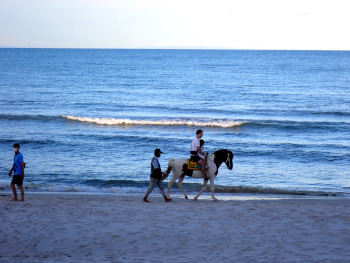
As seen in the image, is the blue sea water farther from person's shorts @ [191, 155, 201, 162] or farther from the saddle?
person's shorts @ [191, 155, 201, 162]

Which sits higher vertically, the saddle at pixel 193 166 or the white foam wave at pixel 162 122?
the white foam wave at pixel 162 122

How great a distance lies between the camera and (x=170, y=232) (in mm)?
11180

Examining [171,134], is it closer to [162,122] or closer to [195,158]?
[162,122]

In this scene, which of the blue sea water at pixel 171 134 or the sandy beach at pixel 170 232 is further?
the blue sea water at pixel 171 134

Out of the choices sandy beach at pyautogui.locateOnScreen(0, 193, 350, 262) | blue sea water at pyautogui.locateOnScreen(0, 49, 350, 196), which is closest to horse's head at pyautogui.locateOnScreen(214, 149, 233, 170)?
sandy beach at pyautogui.locateOnScreen(0, 193, 350, 262)

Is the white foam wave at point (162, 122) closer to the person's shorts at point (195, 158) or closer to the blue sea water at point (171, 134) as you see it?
the blue sea water at point (171, 134)

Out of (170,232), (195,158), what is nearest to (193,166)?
(195,158)

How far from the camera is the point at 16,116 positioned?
37.1m

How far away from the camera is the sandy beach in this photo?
969 centimetres

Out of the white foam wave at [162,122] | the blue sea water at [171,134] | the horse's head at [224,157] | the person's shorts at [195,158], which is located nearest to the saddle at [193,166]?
the person's shorts at [195,158]

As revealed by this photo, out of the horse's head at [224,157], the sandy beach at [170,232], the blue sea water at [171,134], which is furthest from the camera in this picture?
the blue sea water at [171,134]

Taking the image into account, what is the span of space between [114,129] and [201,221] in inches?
863

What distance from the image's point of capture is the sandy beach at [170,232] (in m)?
9.69

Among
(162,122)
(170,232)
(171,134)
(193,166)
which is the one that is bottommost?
(170,232)
